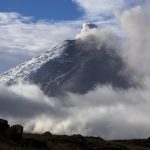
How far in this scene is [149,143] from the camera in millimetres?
66125

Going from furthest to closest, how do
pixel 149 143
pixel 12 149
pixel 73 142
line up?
pixel 149 143 < pixel 73 142 < pixel 12 149

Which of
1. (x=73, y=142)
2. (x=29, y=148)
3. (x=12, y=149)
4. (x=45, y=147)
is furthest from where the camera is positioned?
(x=73, y=142)

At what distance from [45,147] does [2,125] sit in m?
6.32

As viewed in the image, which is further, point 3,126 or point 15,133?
point 3,126

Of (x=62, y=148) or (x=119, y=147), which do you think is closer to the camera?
(x=62, y=148)

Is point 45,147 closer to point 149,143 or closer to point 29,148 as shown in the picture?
point 29,148

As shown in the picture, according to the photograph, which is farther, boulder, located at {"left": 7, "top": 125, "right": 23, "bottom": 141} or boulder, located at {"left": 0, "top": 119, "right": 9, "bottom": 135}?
boulder, located at {"left": 0, "top": 119, "right": 9, "bottom": 135}

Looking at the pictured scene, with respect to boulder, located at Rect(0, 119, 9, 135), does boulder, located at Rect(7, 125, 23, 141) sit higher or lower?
lower

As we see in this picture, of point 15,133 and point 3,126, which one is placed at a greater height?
point 3,126

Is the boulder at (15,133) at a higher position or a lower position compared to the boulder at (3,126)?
lower

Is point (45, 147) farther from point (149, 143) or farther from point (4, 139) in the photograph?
point (149, 143)

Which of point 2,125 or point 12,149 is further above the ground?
point 2,125

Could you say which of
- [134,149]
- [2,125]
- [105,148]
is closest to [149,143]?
[134,149]

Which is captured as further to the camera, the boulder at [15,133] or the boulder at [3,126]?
the boulder at [3,126]
